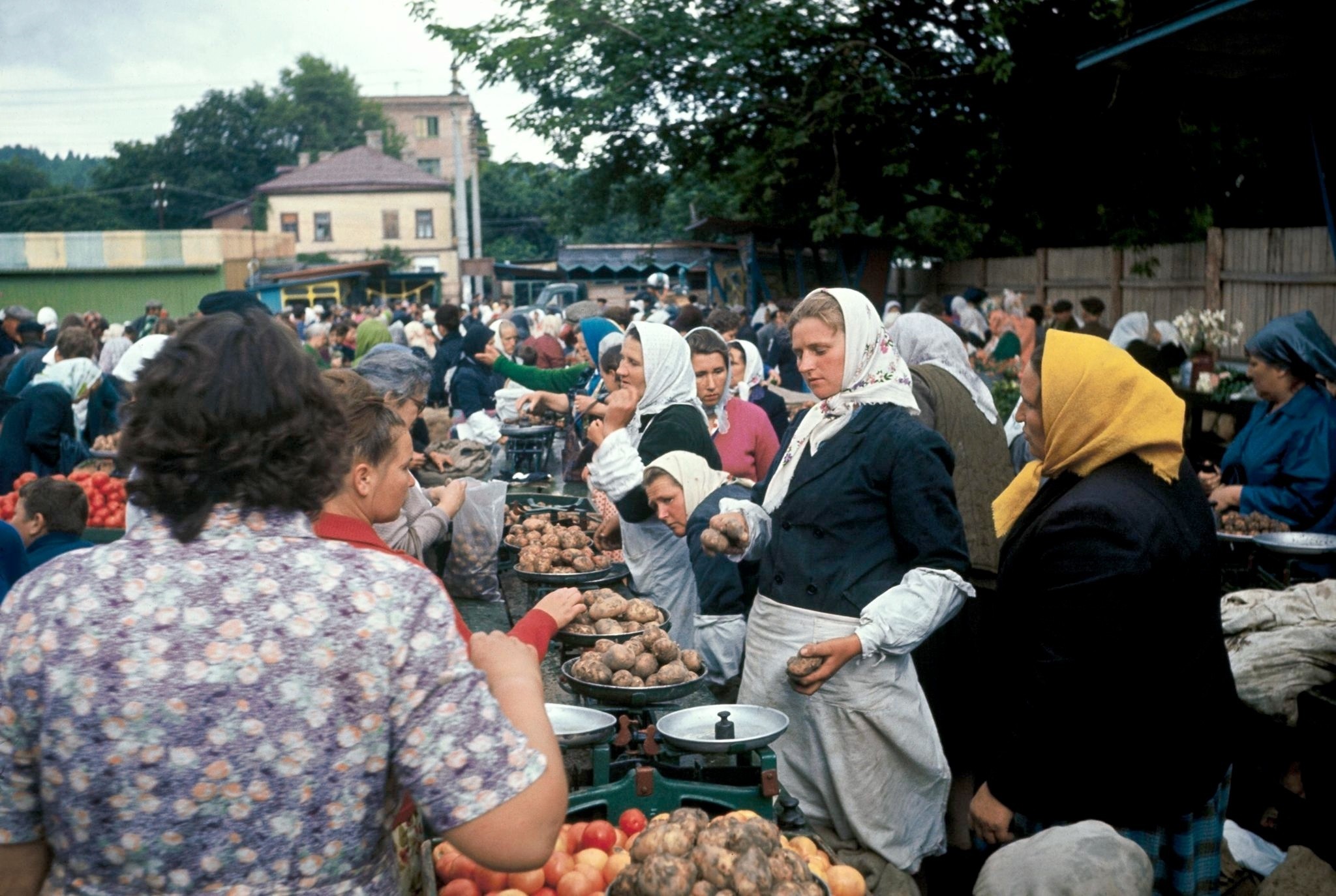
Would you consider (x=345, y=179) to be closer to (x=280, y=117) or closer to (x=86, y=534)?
(x=280, y=117)

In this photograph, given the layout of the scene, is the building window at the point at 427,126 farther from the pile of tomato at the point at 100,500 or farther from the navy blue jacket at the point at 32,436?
the pile of tomato at the point at 100,500

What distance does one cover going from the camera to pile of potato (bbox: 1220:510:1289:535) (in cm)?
541

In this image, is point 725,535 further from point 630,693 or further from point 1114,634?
point 1114,634

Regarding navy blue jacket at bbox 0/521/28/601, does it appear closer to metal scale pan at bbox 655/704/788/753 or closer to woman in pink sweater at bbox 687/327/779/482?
metal scale pan at bbox 655/704/788/753

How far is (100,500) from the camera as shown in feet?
24.4

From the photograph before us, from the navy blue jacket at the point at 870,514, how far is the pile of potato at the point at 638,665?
1.29ft

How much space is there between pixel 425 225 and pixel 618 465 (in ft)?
223

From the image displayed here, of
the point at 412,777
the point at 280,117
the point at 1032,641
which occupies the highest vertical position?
the point at 280,117

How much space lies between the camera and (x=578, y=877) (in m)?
2.58

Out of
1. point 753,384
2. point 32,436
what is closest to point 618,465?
point 753,384

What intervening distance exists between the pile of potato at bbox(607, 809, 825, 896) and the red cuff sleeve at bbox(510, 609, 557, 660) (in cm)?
46

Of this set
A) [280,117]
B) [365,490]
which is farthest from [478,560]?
[280,117]

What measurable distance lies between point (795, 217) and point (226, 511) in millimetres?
19238

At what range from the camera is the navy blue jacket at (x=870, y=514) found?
3168 mm
